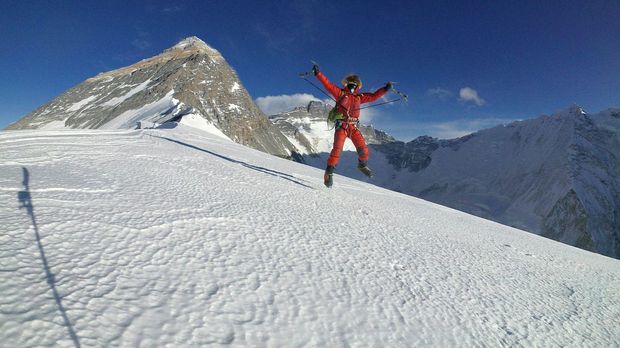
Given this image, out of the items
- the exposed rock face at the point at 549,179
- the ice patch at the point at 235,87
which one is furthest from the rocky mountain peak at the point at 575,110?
the ice patch at the point at 235,87

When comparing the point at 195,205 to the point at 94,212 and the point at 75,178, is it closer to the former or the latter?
the point at 94,212

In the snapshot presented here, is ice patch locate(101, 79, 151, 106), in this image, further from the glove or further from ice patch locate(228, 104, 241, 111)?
the glove

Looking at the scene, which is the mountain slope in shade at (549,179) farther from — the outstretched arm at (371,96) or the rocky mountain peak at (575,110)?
the outstretched arm at (371,96)

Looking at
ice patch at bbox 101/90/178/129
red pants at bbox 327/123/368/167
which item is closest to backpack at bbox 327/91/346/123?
red pants at bbox 327/123/368/167

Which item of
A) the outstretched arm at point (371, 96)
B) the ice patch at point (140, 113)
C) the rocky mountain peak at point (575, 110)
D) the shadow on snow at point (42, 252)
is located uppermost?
the rocky mountain peak at point (575, 110)

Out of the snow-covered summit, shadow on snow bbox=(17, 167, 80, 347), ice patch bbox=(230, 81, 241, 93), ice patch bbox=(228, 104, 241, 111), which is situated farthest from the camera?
the snow-covered summit

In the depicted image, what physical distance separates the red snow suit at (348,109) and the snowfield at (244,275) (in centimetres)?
313

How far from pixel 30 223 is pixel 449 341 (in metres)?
3.04

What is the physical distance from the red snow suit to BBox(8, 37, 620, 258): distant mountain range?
74.7 metres

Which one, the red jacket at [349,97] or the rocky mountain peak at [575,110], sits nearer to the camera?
the red jacket at [349,97]

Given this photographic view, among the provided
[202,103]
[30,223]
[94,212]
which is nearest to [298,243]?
[94,212]

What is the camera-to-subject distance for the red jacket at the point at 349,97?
304 inches

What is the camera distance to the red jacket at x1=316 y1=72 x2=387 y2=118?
7730 millimetres

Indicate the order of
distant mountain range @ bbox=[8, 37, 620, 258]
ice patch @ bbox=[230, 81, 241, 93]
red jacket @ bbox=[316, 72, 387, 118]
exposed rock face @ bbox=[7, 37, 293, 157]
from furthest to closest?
ice patch @ bbox=[230, 81, 241, 93]
distant mountain range @ bbox=[8, 37, 620, 258]
exposed rock face @ bbox=[7, 37, 293, 157]
red jacket @ bbox=[316, 72, 387, 118]
